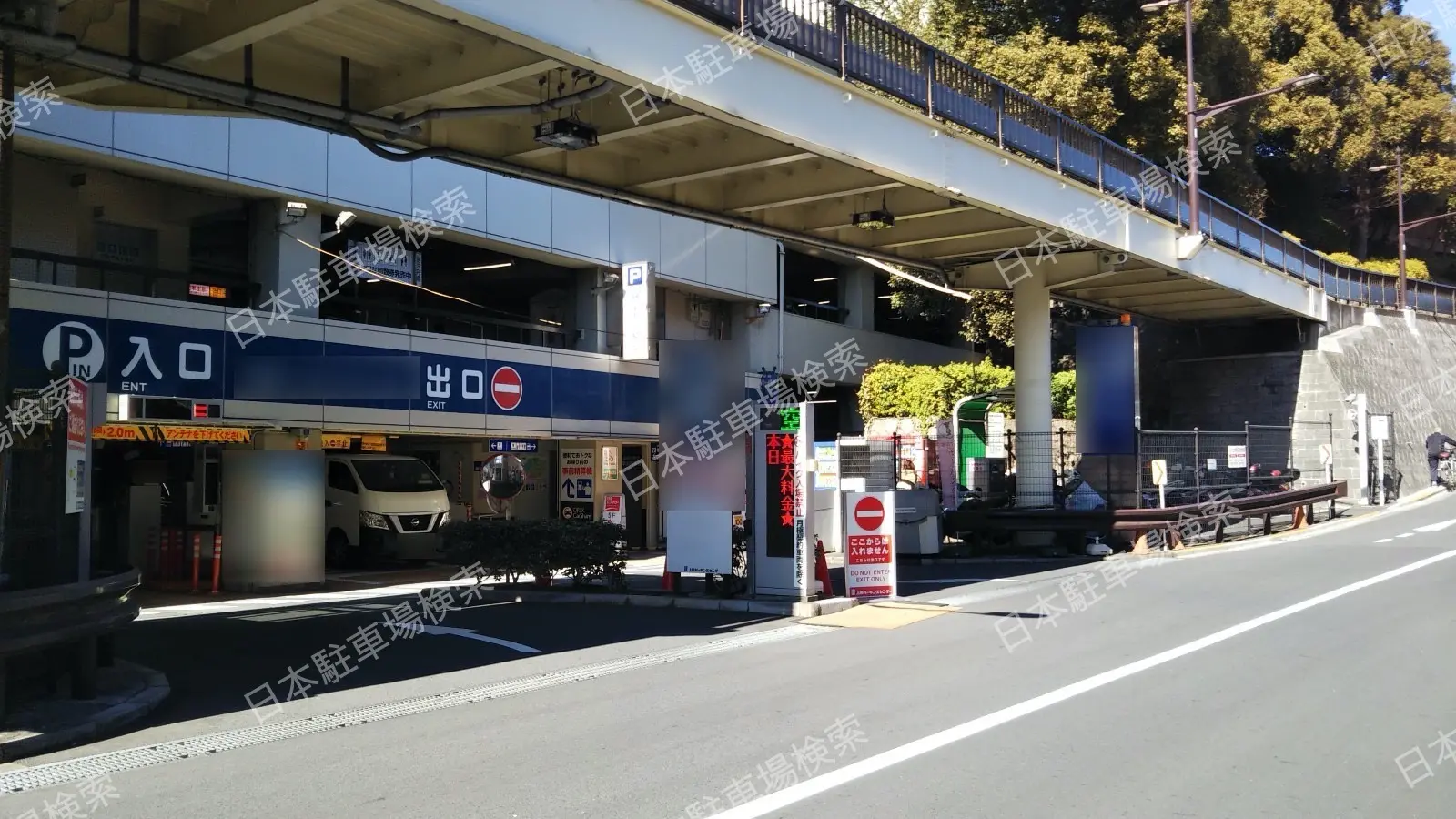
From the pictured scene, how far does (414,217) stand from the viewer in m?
19.5

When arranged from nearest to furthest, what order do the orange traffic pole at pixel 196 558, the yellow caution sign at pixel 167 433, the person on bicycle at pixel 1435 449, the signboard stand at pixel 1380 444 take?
the yellow caution sign at pixel 167 433, the orange traffic pole at pixel 196 558, the signboard stand at pixel 1380 444, the person on bicycle at pixel 1435 449

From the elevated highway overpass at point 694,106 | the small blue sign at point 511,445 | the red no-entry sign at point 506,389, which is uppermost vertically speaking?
the elevated highway overpass at point 694,106

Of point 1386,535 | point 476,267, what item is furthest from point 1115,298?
point 476,267

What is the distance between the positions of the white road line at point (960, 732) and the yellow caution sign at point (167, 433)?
12.7 meters

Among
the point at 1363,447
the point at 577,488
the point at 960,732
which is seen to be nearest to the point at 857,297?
the point at 577,488

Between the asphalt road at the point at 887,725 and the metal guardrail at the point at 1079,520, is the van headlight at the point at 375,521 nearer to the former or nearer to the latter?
the asphalt road at the point at 887,725

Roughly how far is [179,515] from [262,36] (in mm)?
13082

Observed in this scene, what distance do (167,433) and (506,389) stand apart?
6.26 meters

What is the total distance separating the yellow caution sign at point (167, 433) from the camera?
16266mm

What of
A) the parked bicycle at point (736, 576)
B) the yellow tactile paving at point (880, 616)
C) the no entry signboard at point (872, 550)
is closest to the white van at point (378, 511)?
the parked bicycle at point (736, 576)

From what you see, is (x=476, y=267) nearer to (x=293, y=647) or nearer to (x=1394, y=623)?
(x=293, y=647)

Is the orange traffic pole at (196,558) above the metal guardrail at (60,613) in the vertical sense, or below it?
below

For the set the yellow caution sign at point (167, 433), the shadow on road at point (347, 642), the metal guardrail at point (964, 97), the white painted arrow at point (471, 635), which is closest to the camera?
the shadow on road at point (347, 642)

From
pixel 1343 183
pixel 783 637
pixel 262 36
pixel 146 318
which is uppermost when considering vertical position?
pixel 1343 183
